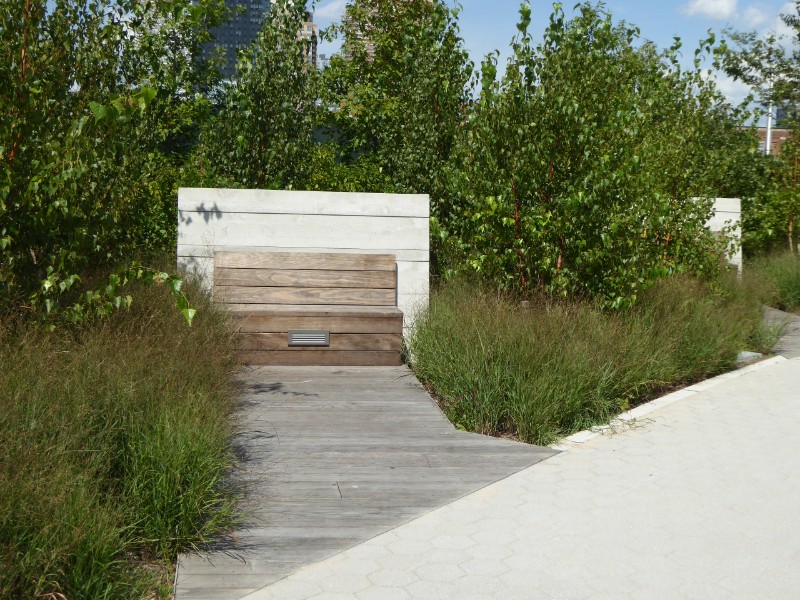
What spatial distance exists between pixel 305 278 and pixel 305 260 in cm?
18

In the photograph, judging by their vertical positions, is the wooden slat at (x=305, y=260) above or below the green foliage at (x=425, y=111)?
below

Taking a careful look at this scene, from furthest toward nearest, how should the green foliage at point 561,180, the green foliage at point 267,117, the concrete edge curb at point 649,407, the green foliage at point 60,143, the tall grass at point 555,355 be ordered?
the green foliage at point 267,117 < the green foliage at point 561,180 < the tall grass at point 555,355 < the concrete edge curb at point 649,407 < the green foliage at point 60,143

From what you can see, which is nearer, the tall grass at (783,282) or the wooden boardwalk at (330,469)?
the wooden boardwalk at (330,469)

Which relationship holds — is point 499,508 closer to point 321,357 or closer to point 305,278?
point 321,357

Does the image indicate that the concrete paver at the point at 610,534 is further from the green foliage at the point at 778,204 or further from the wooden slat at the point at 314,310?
the green foliage at the point at 778,204

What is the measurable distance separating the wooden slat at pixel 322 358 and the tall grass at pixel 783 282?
6684 mm

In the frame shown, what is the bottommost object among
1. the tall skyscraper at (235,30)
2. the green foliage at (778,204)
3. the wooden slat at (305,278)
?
the wooden slat at (305,278)

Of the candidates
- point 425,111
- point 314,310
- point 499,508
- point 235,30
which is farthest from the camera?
point 235,30

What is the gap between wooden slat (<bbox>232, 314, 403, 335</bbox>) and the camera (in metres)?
7.94

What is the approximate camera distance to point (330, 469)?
202 inches

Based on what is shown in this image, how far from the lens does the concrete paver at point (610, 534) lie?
12.3 feet

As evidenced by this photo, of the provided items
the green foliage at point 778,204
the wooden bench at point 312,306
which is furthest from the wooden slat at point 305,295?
the green foliage at point 778,204

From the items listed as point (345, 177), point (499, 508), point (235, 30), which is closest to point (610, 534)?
point (499, 508)

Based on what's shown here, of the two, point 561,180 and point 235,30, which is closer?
point 561,180
